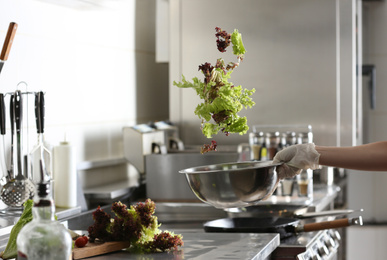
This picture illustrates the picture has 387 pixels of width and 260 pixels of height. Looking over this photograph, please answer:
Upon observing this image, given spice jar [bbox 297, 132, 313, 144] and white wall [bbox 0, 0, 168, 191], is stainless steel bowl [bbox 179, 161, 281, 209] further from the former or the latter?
spice jar [bbox 297, 132, 313, 144]

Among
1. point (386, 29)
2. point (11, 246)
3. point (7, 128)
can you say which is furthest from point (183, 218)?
point (386, 29)

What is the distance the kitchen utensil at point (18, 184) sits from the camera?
202 centimetres

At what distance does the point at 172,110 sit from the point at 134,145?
52cm

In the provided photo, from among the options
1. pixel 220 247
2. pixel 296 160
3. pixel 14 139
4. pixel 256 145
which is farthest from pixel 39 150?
pixel 256 145

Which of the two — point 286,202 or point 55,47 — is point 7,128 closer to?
point 55,47

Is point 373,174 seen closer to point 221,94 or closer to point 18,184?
point 18,184

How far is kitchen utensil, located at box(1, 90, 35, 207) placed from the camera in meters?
2.02

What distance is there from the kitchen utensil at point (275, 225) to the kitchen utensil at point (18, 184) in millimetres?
558

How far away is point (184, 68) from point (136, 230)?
1.68 metres

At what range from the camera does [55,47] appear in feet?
8.21

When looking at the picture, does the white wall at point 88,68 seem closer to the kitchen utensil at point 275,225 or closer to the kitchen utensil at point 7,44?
the kitchen utensil at point 7,44

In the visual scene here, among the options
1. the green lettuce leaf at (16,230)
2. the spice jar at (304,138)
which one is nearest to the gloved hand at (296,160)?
the green lettuce leaf at (16,230)

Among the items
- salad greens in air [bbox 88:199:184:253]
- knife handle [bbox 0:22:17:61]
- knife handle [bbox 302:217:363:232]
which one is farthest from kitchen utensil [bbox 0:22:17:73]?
knife handle [bbox 302:217:363:232]

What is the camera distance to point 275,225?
212cm
